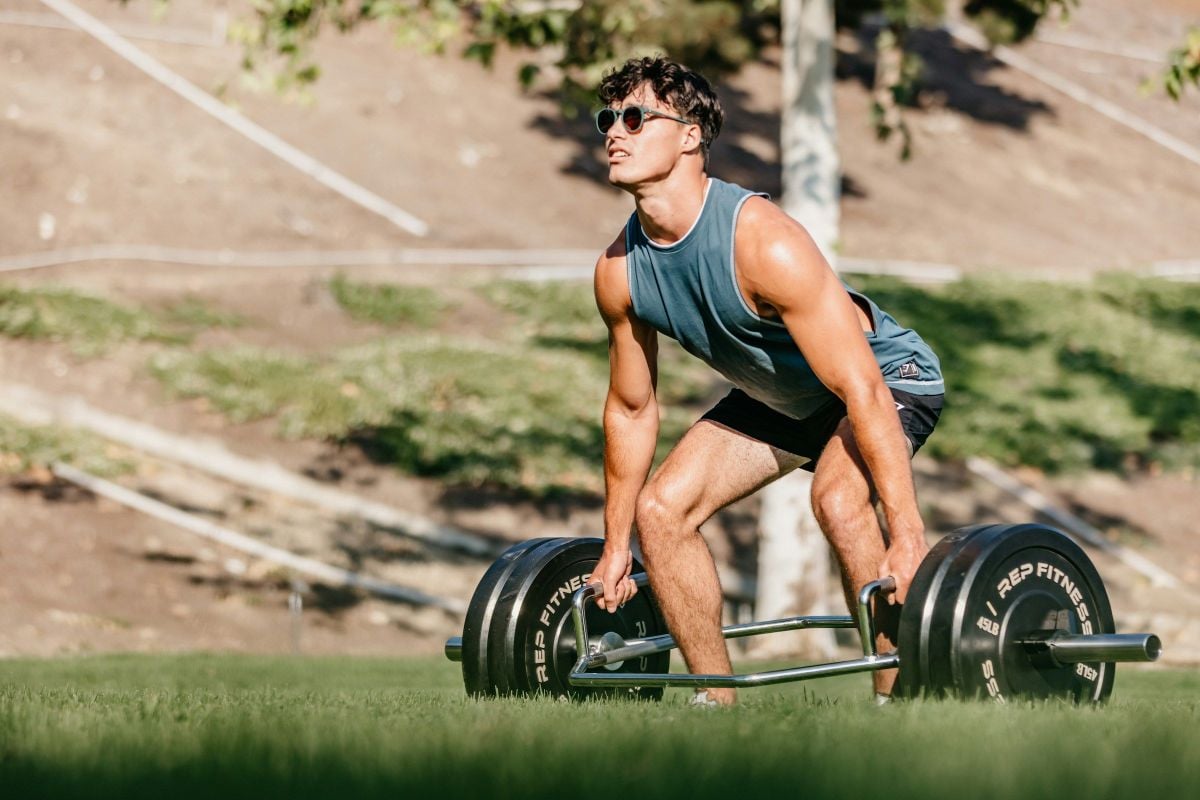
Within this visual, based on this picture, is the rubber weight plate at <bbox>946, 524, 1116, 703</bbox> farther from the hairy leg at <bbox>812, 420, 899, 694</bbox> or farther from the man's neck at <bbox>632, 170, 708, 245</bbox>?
the man's neck at <bbox>632, 170, 708, 245</bbox>

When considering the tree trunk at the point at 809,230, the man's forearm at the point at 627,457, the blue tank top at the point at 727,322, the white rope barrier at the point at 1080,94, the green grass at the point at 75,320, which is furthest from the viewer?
the white rope barrier at the point at 1080,94

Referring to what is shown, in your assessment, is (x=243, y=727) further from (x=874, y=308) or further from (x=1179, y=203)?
(x=1179, y=203)

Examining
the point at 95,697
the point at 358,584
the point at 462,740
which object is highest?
the point at 462,740

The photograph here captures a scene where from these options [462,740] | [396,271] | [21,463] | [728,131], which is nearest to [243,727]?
[462,740]

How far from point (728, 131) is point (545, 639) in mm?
20663

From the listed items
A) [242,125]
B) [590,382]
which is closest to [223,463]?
[590,382]

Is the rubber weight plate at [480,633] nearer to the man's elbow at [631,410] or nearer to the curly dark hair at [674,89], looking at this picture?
the man's elbow at [631,410]

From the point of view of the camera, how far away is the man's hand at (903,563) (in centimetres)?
425

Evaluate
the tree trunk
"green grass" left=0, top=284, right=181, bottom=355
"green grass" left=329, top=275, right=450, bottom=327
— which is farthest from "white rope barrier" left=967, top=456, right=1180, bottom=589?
"green grass" left=0, top=284, right=181, bottom=355

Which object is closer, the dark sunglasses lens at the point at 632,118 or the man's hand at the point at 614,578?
the dark sunglasses lens at the point at 632,118

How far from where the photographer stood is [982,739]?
325 centimetres

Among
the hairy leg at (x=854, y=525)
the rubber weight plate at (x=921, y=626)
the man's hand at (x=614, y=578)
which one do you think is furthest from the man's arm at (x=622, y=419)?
the rubber weight plate at (x=921, y=626)

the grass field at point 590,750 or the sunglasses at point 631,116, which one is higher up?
the sunglasses at point 631,116

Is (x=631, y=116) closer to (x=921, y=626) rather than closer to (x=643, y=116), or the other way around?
(x=643, y=116)
